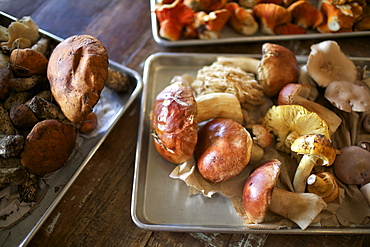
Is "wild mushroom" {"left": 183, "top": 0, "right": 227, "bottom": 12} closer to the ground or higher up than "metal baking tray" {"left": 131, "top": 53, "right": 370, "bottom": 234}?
higher up

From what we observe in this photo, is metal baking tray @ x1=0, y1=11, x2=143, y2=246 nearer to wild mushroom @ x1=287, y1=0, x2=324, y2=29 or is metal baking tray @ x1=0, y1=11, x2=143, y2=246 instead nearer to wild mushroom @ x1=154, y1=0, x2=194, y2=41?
wild mushroom @ x1=154, y1=0, x2=194, y2=41

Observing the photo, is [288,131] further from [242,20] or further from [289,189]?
[242,20]

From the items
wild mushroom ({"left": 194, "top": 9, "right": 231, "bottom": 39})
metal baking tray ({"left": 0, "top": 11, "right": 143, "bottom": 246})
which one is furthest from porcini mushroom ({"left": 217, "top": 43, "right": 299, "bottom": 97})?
metal baking tray ({"left": 0, "top": 11, "right": 143, "bottom": 246})

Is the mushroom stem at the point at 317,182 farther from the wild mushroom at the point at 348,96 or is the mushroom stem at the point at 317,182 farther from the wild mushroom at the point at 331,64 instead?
the wild mushroom at the point at 331,64

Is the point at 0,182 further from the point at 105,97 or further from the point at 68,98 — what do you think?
the point at 105,97

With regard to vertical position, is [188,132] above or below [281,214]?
above

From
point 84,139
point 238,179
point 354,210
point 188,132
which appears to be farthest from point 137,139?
point 354,210

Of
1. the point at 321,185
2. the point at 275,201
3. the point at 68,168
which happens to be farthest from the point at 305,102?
the point at 68,168
